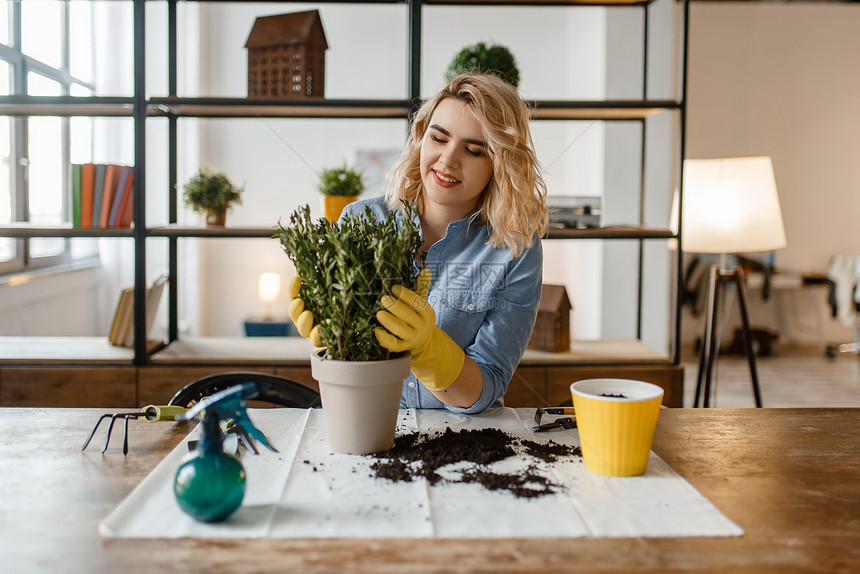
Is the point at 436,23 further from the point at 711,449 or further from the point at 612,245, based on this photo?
the point at 711,449

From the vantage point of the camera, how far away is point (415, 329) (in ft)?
3.00

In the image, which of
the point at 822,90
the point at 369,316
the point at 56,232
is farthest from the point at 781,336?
the point at 369,316

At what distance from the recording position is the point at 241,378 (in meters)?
1.42

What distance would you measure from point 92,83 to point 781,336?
547cm

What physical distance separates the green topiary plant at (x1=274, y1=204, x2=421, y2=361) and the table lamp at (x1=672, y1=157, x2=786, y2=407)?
2.01m

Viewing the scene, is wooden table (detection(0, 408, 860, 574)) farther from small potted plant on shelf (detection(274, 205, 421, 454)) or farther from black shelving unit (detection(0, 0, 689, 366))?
black shelving unit (detection(0, 0, 689, 366))

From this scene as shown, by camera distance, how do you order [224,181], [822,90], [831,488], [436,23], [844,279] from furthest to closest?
1. [822,90]
2. [844,279]
3. [436,23]
4. [224,181]
5. [831,488]

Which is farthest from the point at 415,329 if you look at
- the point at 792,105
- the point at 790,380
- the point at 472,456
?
the point at 792,105

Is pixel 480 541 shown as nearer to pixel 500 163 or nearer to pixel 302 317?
pixel 302 317

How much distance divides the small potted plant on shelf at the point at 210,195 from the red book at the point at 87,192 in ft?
0.99

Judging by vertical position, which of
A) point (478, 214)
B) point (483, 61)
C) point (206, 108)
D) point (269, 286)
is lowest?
point (269, 286)

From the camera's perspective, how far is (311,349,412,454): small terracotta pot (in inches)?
35.6

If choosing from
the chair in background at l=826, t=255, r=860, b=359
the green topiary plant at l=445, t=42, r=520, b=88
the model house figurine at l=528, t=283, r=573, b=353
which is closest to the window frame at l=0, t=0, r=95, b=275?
the green topiary plant at l=445, t=42, r=520, b=88

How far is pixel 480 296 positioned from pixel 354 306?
625 mm
